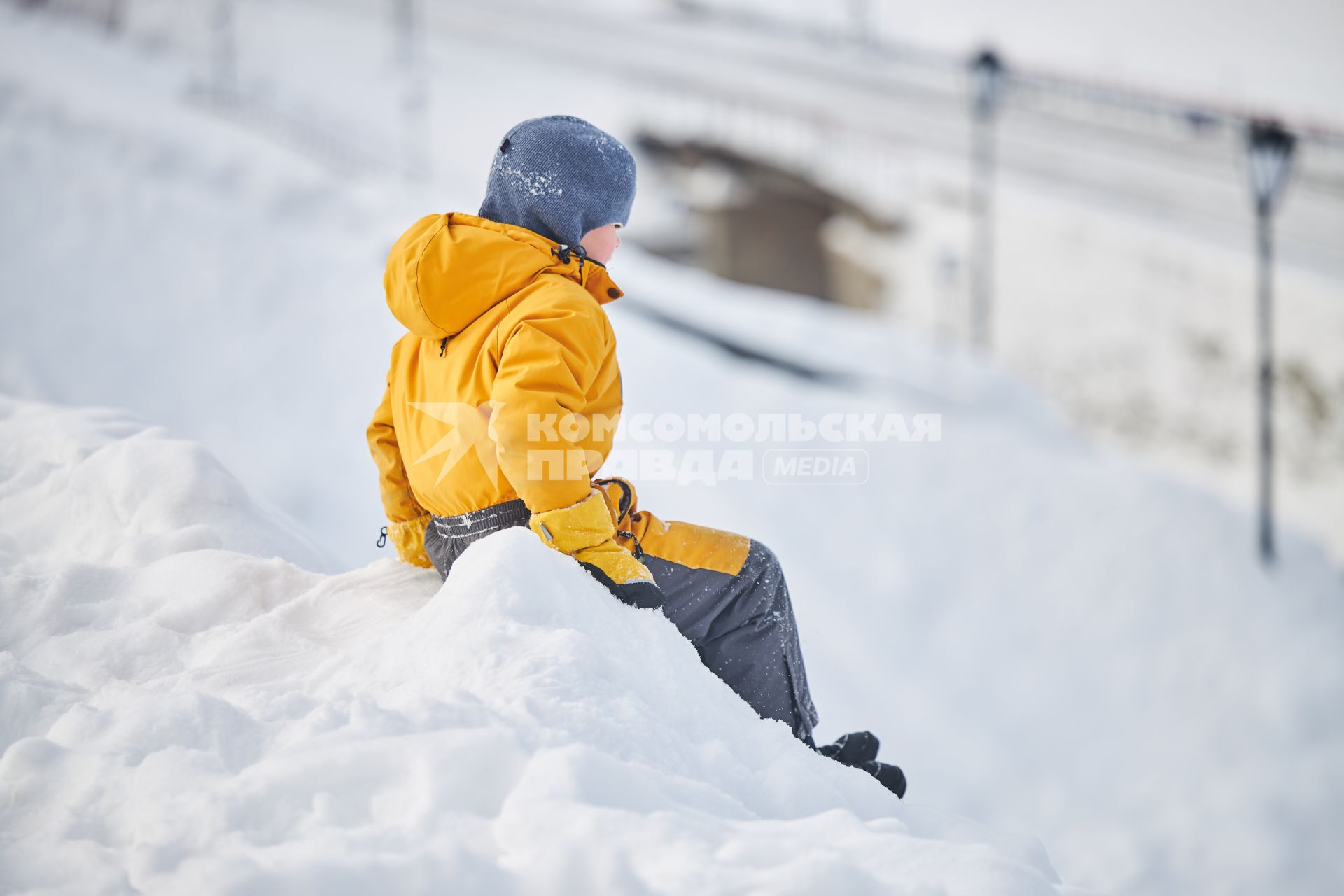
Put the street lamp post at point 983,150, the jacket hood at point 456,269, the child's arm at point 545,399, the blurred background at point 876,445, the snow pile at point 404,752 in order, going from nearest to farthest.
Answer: the snow pile at point 404,752
the child's arm at point 545,399
the jacket hood at point 456,269
the blurred background at point 876,445
the street lamp post at point 983,150

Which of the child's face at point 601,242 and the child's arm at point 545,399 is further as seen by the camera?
the child's face at point 601,242

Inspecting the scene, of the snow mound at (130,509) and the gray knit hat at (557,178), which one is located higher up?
the gray knit hat at (557,178)

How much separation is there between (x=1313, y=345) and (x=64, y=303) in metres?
15.2

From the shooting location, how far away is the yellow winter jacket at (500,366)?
1871mm

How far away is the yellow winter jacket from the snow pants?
0.47 feet

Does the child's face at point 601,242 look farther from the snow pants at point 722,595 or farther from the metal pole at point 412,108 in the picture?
the metal pole at point 412,108

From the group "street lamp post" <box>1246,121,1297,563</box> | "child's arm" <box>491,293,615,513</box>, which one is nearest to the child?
"child's arm" <box>491,293,615,513</box>

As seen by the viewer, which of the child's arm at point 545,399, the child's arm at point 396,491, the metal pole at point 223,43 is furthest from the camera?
the metal pole at point 223,43

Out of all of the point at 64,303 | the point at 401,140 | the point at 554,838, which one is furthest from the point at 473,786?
the point at 401,140

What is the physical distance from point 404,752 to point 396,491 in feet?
3.15

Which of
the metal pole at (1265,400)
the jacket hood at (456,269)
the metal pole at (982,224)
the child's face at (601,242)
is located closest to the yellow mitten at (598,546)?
the jacket hood at (456,269)

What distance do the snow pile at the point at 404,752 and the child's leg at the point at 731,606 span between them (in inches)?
6.0

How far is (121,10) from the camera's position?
12.6 metres

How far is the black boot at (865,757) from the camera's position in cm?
219
